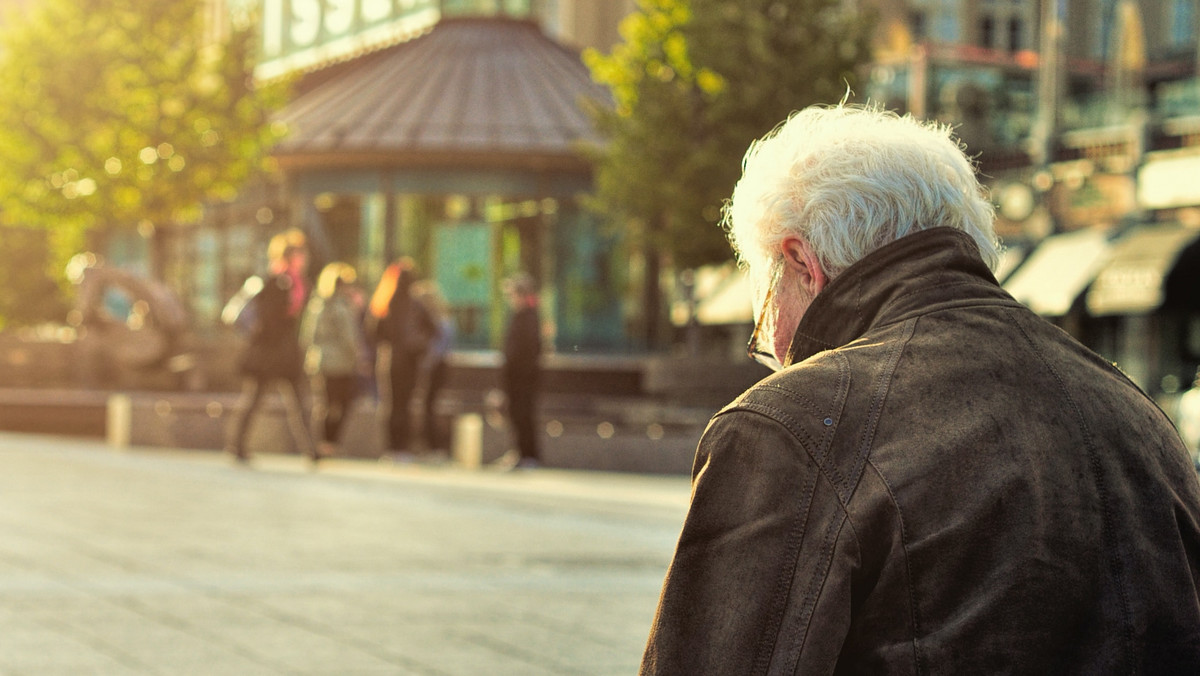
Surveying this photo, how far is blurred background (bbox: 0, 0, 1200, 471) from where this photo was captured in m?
19.2

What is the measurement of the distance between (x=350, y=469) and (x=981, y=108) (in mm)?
20886

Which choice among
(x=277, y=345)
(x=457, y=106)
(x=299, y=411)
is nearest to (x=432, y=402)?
(x=299, y=411)

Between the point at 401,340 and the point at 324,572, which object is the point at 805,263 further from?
the point at 401,340

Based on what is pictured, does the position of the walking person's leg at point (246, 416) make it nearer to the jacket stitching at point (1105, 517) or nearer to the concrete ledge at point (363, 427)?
the concrete ledge at point (363, 427)

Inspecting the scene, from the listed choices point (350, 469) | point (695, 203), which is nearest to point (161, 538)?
point (350, 469)

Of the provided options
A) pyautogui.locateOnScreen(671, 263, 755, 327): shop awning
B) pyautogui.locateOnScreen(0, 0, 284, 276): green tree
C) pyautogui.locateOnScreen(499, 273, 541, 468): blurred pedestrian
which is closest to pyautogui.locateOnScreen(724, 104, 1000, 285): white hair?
pyautogui.locateOnScreen(499, 273, 541, 468): blurred pedestrian

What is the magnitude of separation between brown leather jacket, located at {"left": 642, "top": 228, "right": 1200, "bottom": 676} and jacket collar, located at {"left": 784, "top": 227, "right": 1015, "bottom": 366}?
0.22 ft

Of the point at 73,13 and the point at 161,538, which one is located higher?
the point at 73,13

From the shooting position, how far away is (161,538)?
9672mm

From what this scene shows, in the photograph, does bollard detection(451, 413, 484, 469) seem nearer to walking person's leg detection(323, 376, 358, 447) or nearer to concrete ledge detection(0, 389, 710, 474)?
concrete ledge detection(0, 389, 710, 474)

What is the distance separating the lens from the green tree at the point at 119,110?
83.7 ft

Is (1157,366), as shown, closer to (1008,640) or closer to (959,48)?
(959,48)

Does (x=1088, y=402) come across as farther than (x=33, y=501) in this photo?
No

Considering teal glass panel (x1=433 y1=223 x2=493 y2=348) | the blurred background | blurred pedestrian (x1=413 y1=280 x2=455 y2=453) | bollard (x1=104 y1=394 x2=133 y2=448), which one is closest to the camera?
blurred pedestrian (x1=413 y1=280 x2=455 y2=453)
